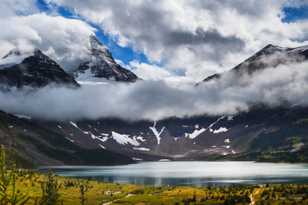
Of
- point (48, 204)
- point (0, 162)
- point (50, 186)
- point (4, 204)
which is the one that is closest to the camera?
point (0, 162)

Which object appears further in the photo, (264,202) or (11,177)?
(264,202)

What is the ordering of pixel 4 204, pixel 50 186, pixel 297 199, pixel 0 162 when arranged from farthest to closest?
pixel 297 199, pixel 50 186, pixel 4 204, pixel 0 162

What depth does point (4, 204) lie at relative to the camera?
110ft

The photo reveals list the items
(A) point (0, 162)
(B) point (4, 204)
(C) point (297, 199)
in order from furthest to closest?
(C) point (297, 199) < (B) point (4, 204) < (A) point (0, 162)

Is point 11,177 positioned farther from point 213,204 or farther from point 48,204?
point 213,204

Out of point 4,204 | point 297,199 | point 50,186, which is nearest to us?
point 4,204

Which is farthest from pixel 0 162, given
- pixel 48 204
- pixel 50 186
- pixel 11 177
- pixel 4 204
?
pixel 50 186

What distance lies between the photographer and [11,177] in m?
32.5

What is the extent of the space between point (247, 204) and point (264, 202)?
21.3 ft

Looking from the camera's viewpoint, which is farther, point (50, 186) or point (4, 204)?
point (50, 186)

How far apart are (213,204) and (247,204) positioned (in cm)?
1339

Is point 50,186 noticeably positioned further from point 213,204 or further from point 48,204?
point 213,204

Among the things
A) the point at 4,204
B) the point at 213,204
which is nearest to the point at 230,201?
the point at 213,204

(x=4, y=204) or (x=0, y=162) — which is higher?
(x=0, y=162)
